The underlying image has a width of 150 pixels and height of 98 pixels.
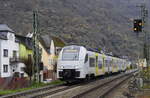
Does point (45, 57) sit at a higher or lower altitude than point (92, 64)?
higher

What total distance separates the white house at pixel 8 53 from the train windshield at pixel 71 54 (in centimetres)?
2120

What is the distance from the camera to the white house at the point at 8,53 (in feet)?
165

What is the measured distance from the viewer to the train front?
29.3 metres

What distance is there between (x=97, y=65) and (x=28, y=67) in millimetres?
9291

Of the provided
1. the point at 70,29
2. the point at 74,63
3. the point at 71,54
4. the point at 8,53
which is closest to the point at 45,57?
the point at 8,53

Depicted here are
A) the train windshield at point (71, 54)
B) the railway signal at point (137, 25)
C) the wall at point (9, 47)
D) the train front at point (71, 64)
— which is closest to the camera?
the railway signal at point (137, 25)

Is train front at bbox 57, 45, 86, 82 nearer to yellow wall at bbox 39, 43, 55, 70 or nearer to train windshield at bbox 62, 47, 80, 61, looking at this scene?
train windshield at bbox 62, 47, 80, 61

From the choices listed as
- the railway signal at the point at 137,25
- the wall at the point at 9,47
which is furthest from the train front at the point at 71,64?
the wall at the point at 9,47

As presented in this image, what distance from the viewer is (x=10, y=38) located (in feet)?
174

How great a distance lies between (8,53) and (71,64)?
1001 inches

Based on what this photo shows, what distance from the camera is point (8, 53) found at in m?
52.8

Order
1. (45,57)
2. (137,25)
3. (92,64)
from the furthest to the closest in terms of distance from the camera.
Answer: (45,57) → (92,64) → (137,25)

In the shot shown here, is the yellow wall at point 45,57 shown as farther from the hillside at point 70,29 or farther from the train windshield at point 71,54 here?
the hillside at point 70,29

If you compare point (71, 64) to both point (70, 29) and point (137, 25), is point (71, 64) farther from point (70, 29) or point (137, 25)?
point (70, 29)
